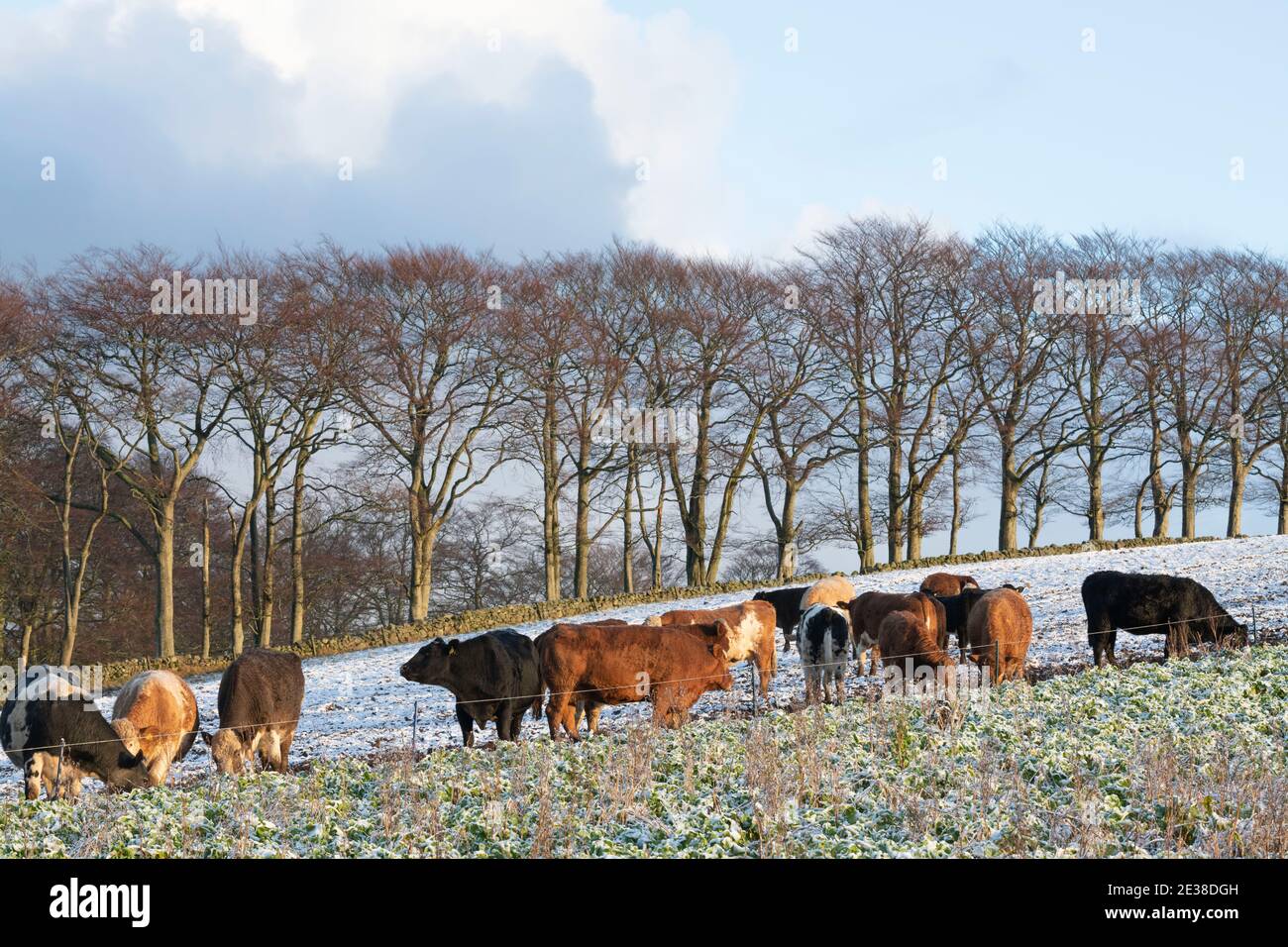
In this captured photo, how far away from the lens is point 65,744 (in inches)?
640

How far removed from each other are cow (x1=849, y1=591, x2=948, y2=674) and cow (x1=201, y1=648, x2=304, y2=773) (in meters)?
10.6

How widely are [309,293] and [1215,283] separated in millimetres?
39593

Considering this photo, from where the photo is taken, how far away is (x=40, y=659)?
42188 mm

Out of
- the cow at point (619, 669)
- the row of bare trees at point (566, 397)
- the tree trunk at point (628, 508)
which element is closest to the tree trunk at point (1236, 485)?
the row of bare trees at point (566, 397)

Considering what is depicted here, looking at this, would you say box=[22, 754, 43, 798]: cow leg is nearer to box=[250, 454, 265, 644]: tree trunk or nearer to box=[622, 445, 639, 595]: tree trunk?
box=[250, 454, 265, 644]: tree trunk

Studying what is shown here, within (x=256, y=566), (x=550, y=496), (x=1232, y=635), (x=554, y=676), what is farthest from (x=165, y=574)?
(x=1232, y=635)

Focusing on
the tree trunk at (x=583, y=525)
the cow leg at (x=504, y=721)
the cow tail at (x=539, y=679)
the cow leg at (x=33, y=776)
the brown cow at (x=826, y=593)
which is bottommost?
the cow leg at (x=33, y=776)

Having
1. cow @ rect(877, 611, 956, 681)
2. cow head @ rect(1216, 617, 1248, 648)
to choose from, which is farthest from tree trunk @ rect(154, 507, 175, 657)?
cow head @ rect(1216, 617, 1248, 648)

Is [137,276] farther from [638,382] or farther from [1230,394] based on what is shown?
[1230,394]

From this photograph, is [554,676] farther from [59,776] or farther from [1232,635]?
[1232,635]

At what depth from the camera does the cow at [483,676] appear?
18.9m

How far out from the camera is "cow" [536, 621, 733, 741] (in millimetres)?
18531

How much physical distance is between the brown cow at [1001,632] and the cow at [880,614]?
119cm

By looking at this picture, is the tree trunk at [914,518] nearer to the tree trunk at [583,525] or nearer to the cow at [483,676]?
the tree trunk at [583,525]
